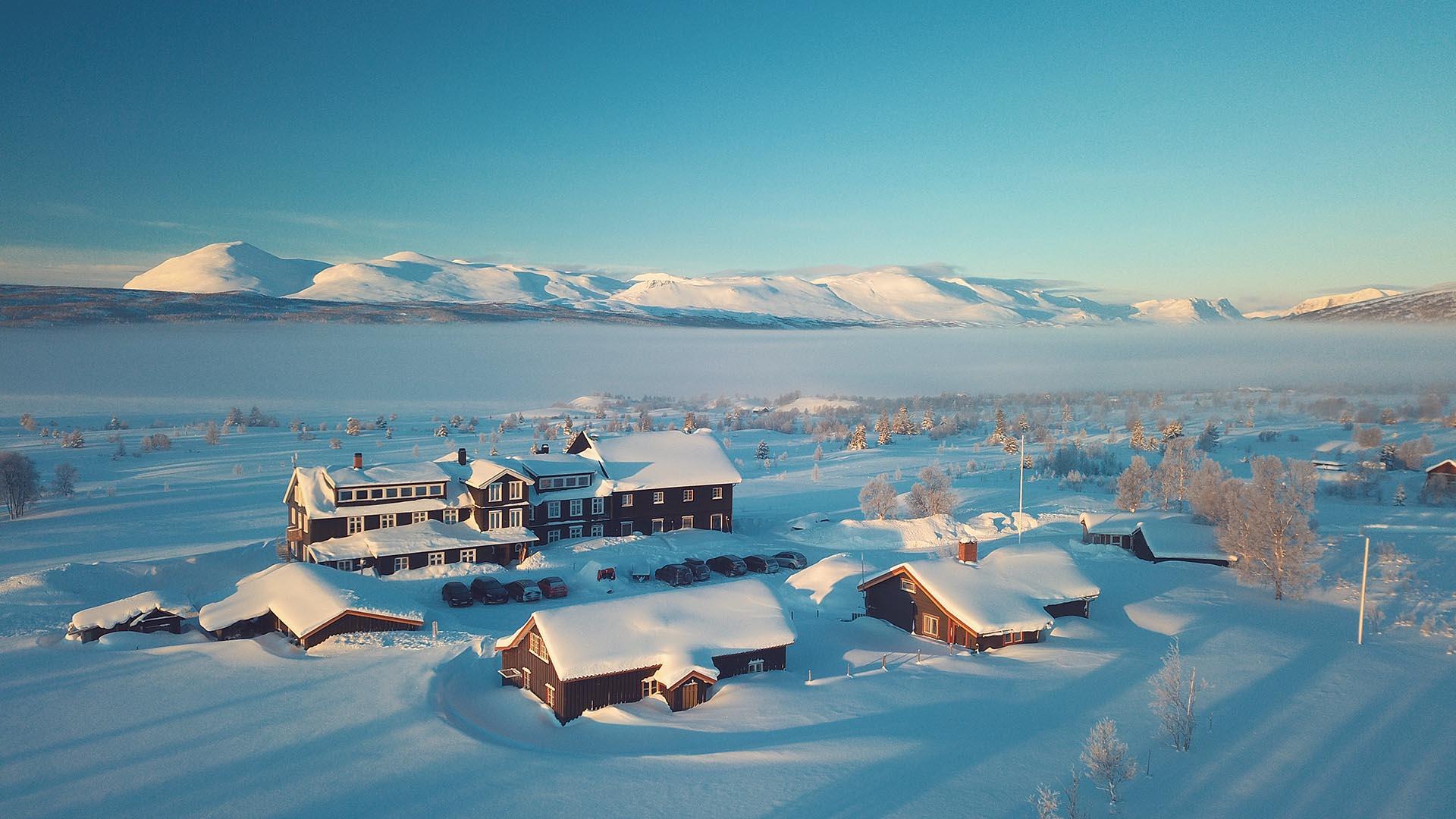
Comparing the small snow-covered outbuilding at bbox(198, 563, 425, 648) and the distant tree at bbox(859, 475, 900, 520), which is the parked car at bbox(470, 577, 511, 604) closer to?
the small snow-covered outbuilding at bbox(198, 563, 425, 648)

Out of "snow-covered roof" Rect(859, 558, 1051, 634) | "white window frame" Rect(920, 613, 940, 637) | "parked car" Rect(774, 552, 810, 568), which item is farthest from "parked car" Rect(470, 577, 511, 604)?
"white window frame" Rect(920, 613, 940, 637)

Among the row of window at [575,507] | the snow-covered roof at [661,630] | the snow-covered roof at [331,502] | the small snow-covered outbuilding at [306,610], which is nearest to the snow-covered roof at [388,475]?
the snow-covered roof at [331,502]

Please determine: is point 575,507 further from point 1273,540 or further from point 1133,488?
point 1133,488

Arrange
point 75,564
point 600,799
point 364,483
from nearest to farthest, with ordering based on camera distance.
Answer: point 600,799 → point 75,564 → point 364,483

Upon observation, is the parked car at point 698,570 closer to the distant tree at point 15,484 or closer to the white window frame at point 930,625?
the white window frame at point 930,625

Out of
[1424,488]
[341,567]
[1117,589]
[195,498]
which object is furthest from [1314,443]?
[195,498]

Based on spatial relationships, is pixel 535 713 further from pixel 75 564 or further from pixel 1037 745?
pixel 75 564
